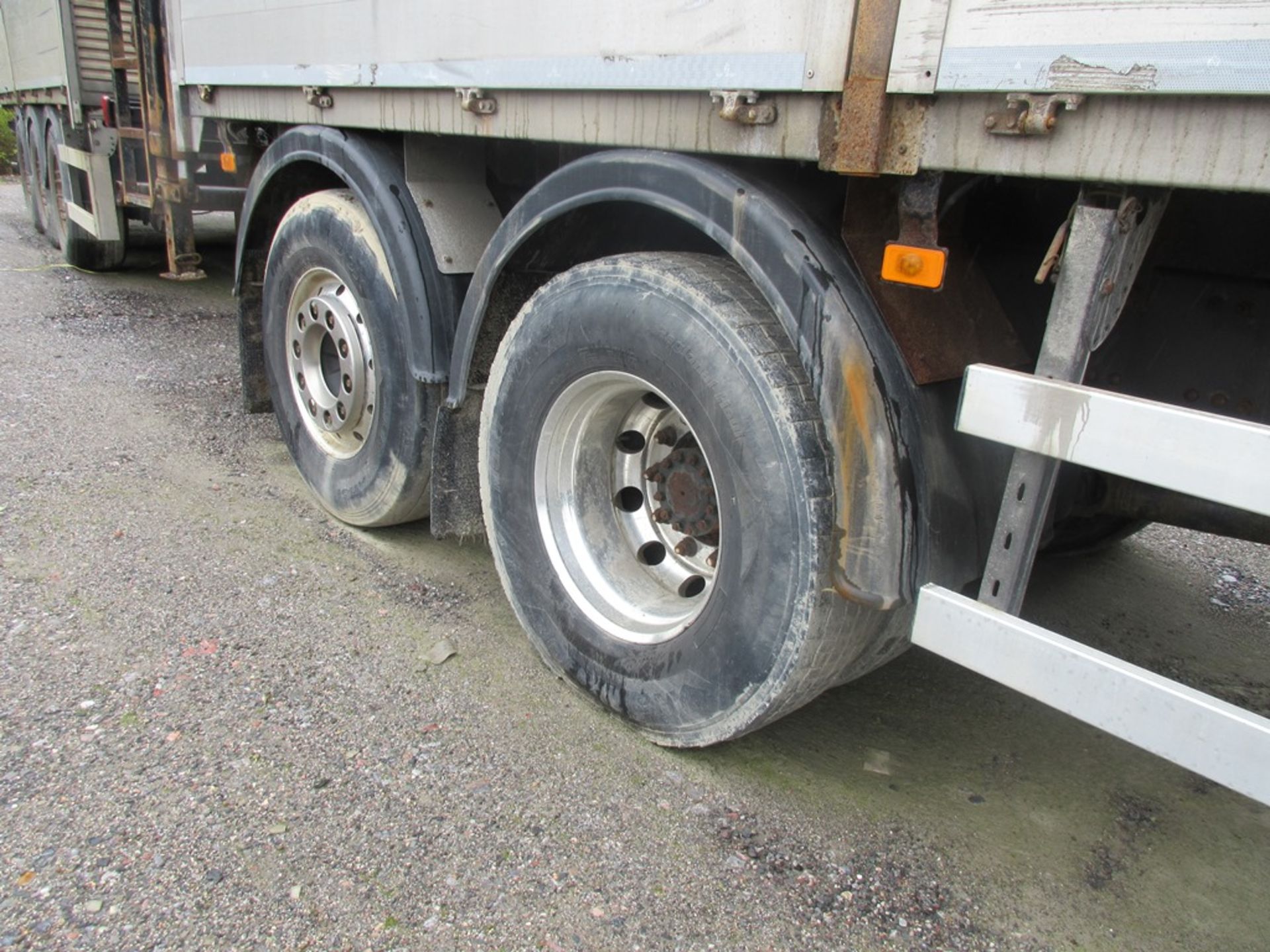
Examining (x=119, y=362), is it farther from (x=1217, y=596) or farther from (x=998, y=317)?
(x=1217, y=596)

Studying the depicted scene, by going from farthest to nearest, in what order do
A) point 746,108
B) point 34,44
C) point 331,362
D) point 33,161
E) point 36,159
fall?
point 33,161 < point 36,159 < point 34,44 < point 331,362 < point 746,108

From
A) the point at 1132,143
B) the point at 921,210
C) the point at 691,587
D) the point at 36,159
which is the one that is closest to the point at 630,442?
the point at 691,587

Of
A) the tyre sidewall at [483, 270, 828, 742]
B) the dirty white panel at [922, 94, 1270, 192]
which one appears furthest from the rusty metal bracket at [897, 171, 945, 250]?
the tyre sidewall at [483, 270, 828, 742]

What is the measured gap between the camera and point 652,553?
2.62m

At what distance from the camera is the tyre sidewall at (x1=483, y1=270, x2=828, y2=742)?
1.93 m

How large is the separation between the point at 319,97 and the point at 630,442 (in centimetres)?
166

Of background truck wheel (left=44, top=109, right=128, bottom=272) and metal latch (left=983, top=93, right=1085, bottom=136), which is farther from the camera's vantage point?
background truck wheel (left=44, top=109, right=128, bottom=272)

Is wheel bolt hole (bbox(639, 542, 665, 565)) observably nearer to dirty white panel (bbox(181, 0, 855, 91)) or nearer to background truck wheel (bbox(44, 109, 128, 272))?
dirty white panel (bbox(181, 0, 855, 91))

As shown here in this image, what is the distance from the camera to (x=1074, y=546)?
10.6 feet

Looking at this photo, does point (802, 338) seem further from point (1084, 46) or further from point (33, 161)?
point (33, 161)

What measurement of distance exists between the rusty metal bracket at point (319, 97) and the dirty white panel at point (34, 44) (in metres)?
5.73

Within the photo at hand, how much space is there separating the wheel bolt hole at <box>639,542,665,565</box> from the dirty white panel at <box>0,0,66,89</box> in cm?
739

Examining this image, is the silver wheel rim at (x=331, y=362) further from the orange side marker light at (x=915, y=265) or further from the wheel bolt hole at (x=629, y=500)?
the orange side marker light at (x=915, y=265)

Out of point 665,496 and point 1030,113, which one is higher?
point 1030,113
